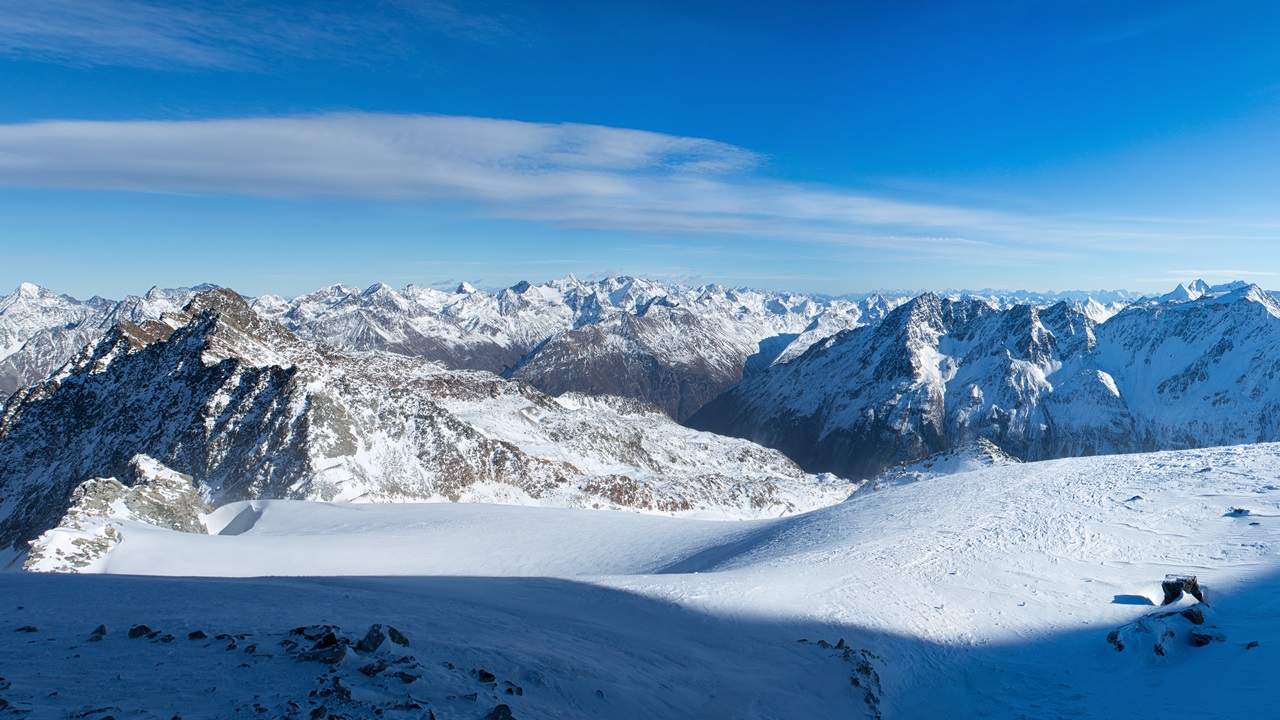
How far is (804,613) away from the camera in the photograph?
22062 mm

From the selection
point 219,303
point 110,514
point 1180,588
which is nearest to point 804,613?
point 1180,588

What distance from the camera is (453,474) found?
85.6 meters

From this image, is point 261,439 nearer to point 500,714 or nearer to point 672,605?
point 672,605

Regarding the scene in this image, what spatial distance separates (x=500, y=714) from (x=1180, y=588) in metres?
23.4

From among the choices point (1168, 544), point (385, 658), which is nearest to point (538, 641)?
point (385, 658)

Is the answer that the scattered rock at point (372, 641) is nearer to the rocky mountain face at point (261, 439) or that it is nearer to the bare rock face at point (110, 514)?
the bare rock face at point (110, 514)

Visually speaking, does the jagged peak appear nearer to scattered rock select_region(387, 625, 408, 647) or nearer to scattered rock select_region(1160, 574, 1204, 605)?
scattered rock select_region(387, 625, 408, 647)

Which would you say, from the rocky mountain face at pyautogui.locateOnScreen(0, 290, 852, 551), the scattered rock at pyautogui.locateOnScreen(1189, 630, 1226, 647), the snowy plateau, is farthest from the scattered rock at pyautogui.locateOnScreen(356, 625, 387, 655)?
the rocky mountain face at pyautogui.locateOnScreen(0, 290, 852, 551)

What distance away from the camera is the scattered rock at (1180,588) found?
19.1m

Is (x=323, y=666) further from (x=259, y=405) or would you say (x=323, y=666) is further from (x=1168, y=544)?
(x=259, y=405)

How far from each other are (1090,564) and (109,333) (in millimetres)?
125941

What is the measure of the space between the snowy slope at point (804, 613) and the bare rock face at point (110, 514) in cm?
178

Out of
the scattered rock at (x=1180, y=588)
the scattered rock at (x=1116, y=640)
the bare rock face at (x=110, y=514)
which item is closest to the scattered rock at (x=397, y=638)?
the scattered rock at (x=1116, y=640)

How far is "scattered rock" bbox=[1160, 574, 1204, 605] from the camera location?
Result: 19094 millimetres
